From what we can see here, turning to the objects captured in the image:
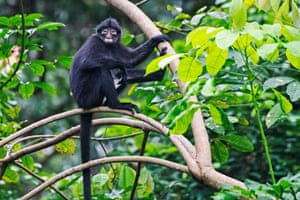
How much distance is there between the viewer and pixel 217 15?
366 centimetres

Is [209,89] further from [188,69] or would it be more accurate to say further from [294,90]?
[294,90]

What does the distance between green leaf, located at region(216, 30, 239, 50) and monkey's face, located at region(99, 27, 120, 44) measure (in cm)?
310

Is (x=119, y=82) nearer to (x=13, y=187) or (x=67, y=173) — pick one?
(x=67, y=173)

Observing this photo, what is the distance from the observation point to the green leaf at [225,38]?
1.71 meters

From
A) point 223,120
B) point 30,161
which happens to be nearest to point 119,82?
point 30,161

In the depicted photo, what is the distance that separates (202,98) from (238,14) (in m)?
2.16

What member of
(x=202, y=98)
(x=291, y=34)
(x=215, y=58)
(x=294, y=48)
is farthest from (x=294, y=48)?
(x=202, y=98)

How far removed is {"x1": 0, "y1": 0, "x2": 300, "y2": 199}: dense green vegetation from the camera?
1.86m

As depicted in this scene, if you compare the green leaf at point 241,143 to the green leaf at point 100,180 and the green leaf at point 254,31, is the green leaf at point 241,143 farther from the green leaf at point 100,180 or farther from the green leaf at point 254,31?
the green leaf at point 254,31

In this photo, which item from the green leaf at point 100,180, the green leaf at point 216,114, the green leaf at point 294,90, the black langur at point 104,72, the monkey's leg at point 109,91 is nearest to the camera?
the green leaf at point 216,114

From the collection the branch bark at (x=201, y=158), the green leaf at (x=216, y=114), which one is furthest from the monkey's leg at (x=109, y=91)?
the green leaf at (x=216, y=114)

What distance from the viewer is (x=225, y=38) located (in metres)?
1.73

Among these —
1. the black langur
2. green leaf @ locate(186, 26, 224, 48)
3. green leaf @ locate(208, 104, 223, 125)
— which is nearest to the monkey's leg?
the black langur

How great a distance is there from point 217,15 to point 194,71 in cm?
175
